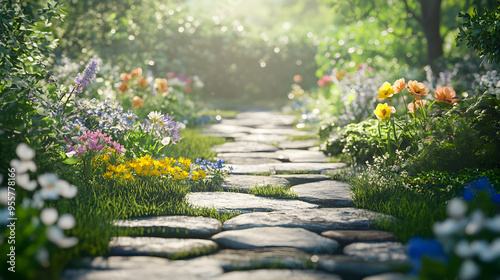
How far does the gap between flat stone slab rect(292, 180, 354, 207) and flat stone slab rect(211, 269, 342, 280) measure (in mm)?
1376

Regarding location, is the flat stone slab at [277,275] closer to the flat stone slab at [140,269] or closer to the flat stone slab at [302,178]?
the flat stone slab at [140,269]

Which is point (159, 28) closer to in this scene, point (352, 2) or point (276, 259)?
point (352, 2)

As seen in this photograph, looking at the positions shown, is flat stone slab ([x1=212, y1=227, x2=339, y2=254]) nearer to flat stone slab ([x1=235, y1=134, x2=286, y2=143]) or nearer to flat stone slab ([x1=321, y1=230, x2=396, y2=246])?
flat stone slab ([x1=321, y1=230, x2=396, y2=246])

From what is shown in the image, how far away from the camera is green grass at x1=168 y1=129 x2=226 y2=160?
16.7ft

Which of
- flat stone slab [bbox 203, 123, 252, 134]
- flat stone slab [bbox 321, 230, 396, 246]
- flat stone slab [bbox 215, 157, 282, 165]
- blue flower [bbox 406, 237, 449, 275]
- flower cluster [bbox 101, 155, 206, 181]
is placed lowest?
flat stone slab [bbox 321, 230, 396, 246]

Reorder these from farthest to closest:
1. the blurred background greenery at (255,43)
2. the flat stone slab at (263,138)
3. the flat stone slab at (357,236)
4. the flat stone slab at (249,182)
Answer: the blurred background greenery at (255,43) < the flat stone slab at (263,138) < the flat stone slab at (249,182) < the flat stone slab at (357,236)

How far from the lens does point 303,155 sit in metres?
5.45

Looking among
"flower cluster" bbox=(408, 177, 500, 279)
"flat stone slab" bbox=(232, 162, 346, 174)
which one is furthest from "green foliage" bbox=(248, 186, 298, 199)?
"flower cluster" bbox=(408, 177, 500, 279)

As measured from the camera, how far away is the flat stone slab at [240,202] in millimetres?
3250

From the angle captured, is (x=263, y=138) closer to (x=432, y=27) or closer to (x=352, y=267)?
(x=432, y=27)

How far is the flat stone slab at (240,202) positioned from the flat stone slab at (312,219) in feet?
0.52

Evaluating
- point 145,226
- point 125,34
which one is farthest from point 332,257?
point 125,34

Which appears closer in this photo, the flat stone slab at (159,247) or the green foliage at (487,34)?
the flat stone slab at (159,247)

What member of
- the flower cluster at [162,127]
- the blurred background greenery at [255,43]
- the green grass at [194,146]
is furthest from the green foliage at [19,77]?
the blurred background greenery at [255,43]
